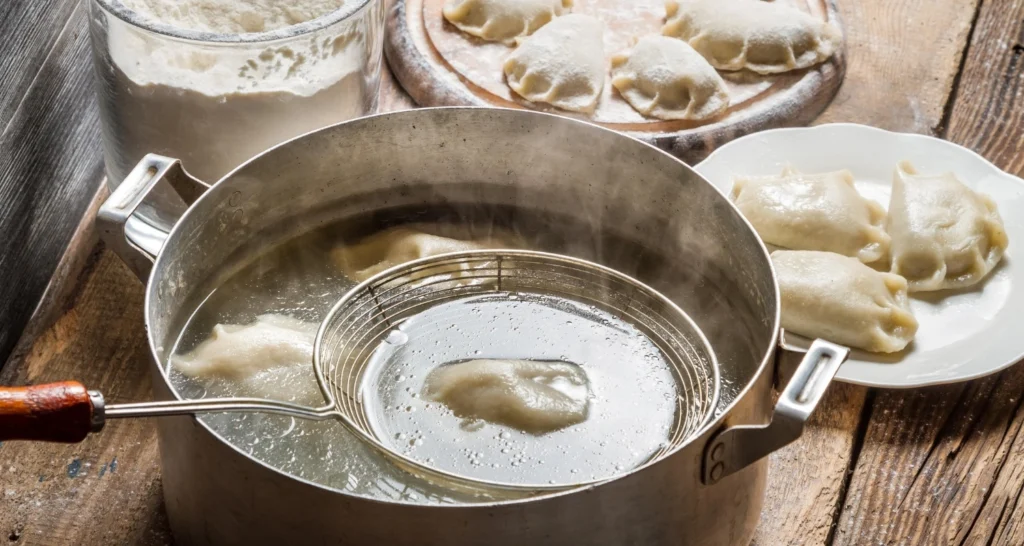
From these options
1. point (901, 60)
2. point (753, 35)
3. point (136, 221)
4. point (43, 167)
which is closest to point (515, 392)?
point (136, 221)

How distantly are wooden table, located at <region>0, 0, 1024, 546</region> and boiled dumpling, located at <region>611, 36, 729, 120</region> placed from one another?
1.52ft

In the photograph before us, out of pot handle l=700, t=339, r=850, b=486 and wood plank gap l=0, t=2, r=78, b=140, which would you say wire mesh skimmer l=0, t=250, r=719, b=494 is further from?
wood plank gap l=0, t=2, r=78, b=140

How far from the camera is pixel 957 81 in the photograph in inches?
56.6

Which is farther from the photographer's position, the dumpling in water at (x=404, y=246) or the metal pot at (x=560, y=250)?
the dumpling in water at (x=404, y=246)

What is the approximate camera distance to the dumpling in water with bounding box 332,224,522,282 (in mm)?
1011

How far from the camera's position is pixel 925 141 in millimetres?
1302

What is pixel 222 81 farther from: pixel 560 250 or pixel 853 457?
pixel 853 457

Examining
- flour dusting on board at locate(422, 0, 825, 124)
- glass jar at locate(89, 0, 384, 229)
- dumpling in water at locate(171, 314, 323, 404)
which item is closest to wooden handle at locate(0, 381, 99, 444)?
dumpling in water at locate(171, 314, 323, 404)

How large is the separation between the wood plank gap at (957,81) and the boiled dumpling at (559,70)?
0.45m

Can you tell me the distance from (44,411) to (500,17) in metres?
0.99

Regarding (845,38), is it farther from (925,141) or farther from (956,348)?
(956,348)

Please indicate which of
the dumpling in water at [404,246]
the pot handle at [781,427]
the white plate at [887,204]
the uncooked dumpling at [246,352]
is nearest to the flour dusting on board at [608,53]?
the white plate at [887,204]

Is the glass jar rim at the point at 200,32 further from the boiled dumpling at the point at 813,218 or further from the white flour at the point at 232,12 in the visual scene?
the boiled dumpling at the point at 813,218

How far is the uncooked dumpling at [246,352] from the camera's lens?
0.85 m
